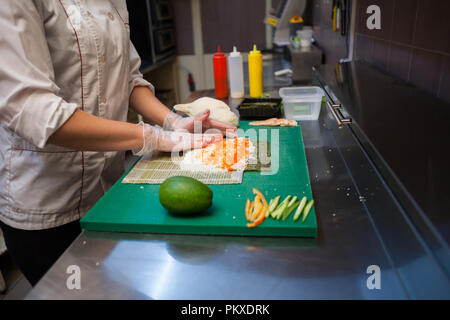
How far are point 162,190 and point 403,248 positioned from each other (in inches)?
22.1

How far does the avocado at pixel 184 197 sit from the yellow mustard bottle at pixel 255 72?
4.56 ft

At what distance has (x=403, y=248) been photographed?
696 mm

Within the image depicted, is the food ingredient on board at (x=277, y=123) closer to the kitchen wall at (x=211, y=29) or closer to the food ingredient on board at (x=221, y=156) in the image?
the food ingredient on board at (x=221, y=156)

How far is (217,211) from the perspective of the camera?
36.0 inches

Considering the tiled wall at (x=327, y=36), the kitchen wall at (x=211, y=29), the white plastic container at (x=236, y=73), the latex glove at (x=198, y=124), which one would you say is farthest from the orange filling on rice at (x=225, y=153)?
the kitchen wall at (x=211, y=29)

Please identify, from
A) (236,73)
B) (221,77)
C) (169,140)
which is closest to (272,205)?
(169,140)

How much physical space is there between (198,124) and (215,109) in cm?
21

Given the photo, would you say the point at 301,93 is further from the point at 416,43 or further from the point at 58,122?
the point at 58,122

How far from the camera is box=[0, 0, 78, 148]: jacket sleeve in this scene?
857 mm

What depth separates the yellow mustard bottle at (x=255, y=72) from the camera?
2.10m

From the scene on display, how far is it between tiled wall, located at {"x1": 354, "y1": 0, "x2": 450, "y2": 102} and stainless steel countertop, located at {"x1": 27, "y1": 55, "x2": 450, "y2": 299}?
37 cm

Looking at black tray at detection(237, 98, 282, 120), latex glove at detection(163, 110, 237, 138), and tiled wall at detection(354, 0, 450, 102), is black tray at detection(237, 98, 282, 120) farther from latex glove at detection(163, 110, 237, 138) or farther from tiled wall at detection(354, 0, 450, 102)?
tiled wall at detection(354, 0, 450, 102)
